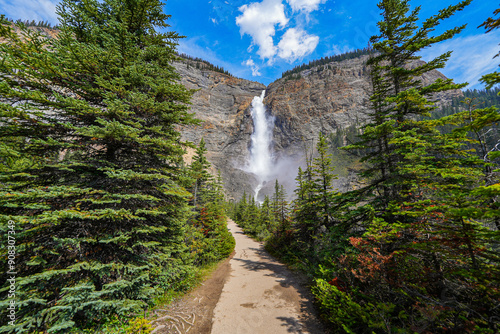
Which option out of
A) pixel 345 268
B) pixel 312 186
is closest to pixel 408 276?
pixel 345 268

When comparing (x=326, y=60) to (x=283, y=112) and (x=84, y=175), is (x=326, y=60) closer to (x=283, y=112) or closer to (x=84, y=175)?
(x=283, y=112)

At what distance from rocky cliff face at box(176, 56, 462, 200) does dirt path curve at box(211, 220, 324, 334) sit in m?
72.9

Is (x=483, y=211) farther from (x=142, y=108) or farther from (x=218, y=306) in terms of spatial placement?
(x=142, y=108)

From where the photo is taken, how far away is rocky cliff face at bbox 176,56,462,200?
9331 centimetres

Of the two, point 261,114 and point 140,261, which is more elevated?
point 261,114

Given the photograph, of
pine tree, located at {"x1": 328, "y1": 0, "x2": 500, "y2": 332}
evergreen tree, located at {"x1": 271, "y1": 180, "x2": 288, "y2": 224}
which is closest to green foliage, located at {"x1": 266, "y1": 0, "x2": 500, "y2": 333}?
pine tree, located at {"x1": 328, "y1": 0, "x2": 500, "y2": 332}

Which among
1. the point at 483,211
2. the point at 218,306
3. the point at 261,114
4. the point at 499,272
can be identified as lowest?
the point at 218,306

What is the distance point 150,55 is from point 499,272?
11853 millimetres

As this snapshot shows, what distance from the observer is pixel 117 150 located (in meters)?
6.69

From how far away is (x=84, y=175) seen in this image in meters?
5.55

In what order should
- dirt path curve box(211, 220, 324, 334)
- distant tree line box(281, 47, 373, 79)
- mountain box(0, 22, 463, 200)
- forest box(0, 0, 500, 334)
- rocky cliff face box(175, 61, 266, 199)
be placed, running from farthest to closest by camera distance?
distant tree line box(281, 47, 373, 79)
mountain box(0, 22, 463, 200)
rocky cliff face box(175, 61, 266, 199)
dirt path curve box(211, 220, 324, 334)
forest box(0, 0, 500, 334)

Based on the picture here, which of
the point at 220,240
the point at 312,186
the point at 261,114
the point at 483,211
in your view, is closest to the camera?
the point at 483,211

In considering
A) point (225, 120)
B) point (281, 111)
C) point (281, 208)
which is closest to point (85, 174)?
point (281, 208)

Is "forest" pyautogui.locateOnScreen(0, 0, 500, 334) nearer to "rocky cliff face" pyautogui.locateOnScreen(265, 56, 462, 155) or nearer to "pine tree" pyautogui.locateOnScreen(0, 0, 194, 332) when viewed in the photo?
"pine tree" pyautogui.locateOnScreen(0, 0, 194, 332)
